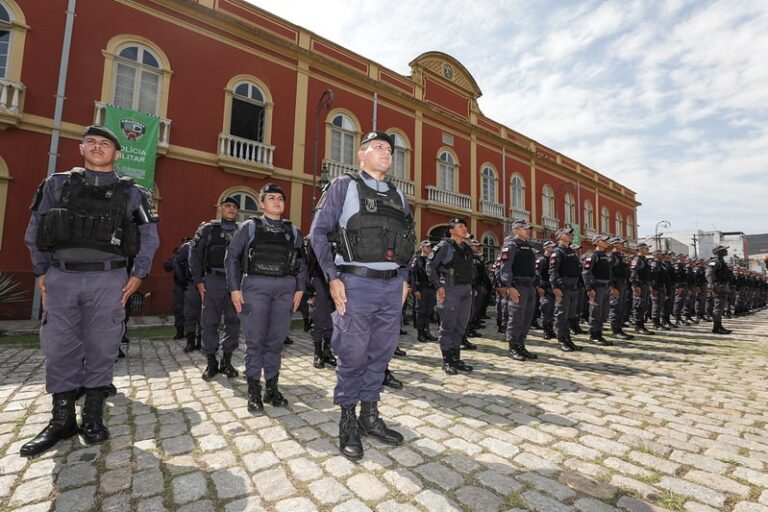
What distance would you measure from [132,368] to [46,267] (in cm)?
230

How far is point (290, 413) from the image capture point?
9.72 feet

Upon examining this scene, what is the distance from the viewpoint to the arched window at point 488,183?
18.8 meters

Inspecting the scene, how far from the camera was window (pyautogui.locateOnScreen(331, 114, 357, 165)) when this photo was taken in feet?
44.5

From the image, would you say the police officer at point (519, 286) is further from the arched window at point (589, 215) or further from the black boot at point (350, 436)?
the arched window at point (589, 215)

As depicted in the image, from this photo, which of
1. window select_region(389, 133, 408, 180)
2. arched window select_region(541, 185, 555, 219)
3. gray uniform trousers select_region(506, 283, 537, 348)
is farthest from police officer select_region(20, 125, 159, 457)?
arched window select_region(541, 185, 555, 219)

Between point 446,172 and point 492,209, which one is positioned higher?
point 446,172

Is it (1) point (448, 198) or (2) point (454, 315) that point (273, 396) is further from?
(1) point (448, 198)

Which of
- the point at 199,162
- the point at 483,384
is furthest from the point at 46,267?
the point at 199,162

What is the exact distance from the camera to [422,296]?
290 inches

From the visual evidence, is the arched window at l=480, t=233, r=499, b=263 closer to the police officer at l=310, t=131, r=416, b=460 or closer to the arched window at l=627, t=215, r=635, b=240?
the police officer at l=310, t=131, r=416, b=460

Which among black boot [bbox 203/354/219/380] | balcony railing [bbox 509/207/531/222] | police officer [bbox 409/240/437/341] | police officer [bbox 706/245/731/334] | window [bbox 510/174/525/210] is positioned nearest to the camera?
black boot [bbox 203/354/219/380]

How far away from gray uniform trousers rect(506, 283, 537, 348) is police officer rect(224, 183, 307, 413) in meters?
3.50

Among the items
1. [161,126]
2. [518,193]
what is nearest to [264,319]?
[161,126]

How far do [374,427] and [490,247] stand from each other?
1666 cm
